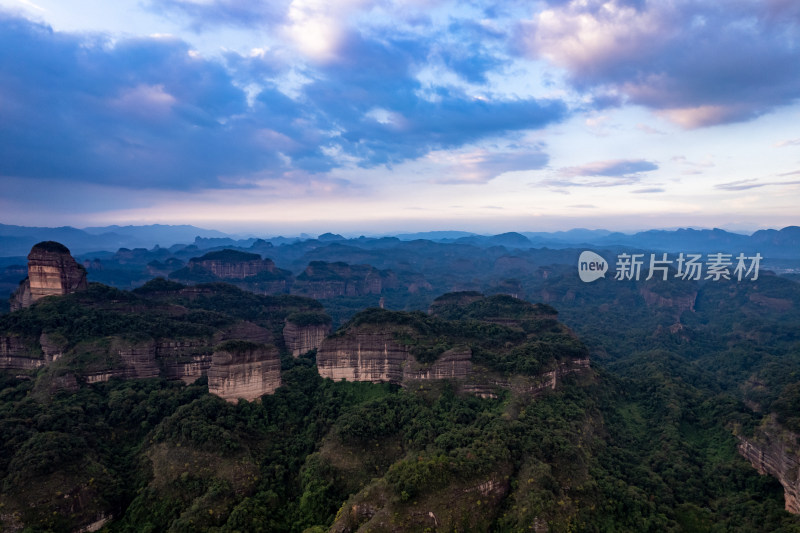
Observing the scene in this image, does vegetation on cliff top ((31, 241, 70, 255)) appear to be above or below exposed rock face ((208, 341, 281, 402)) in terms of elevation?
above

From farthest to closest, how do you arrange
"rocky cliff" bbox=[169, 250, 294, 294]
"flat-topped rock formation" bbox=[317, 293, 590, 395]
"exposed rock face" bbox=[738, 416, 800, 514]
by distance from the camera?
"rocky cliff" bbox=[169, 250, 294, 294], "flat-topped rock formation" bbox=[317, 293, 590, 395], "exposed rock face" bbox=[738, 416, 800, 514]

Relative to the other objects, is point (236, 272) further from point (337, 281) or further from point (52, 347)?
point (52, 347)

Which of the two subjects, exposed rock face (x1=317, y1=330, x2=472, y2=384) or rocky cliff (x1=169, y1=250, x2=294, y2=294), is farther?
rocky cliff (x1=169, y1=250, x2=294, y2=294)

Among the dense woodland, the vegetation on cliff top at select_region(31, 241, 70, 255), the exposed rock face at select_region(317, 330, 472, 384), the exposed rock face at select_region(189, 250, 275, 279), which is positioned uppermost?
the vegetation on cliff top at select_region(31, 241, 70, 255)

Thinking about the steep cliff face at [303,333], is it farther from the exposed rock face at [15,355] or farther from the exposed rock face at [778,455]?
the exposed rock face at [778,455]

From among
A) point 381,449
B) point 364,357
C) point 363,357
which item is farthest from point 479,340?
point 381,449

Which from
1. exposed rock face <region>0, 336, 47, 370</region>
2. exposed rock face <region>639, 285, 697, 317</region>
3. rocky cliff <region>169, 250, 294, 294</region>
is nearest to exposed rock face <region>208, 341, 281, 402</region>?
exposed rock face <region>0, 336, 47, 370</region>

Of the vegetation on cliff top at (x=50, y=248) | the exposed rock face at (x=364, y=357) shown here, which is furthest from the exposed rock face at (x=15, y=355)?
the exposed rock face at (x=364, y=357)

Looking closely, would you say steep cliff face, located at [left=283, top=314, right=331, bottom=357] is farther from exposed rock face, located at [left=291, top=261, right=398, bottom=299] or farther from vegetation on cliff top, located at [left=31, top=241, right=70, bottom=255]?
exposed rock face, located at [left=291, top=261, right=398, bottom=299]
